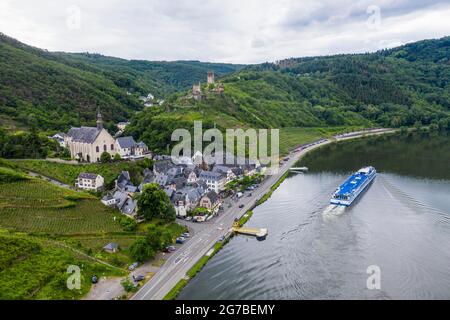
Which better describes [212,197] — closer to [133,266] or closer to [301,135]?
[133,266]

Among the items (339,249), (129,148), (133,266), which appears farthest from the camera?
(129,148)

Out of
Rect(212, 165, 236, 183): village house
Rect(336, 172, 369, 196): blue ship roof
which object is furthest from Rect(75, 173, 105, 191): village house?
Rect(336, 172, 369, 196): blue ship roof

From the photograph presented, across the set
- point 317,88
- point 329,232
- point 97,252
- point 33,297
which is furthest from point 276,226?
point 317,88

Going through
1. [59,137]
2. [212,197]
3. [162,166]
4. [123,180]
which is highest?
[59,137]

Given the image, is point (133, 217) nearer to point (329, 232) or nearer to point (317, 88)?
point (329, 232)

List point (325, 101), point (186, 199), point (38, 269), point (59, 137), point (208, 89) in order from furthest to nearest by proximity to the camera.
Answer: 1. point (325, 101)
2. point (208, 89)
3. point (59, 137)
4. point (186, 199)
5. point (38, 269)

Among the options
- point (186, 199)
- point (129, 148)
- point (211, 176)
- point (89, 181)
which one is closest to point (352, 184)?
point (211, 176)

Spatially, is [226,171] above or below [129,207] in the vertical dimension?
above
